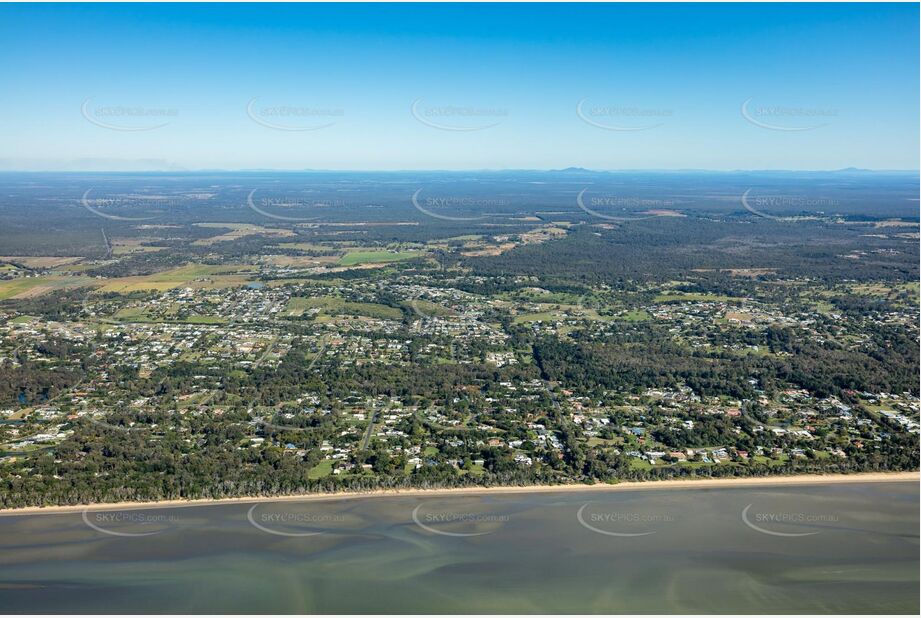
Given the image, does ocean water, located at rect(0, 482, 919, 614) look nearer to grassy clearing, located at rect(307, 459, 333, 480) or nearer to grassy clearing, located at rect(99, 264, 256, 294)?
grassy clearing, located at rect(307, 459, 333, 480)

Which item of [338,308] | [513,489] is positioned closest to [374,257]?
[338,308]

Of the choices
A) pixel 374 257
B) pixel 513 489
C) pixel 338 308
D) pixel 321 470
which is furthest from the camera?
pixel 374 257

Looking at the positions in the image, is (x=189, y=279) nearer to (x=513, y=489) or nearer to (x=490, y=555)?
(x=513, y=489)

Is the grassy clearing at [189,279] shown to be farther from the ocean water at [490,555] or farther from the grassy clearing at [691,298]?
the ocean water at [490,555]

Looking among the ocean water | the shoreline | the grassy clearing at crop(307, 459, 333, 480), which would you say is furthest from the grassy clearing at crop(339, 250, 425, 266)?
the ocean water

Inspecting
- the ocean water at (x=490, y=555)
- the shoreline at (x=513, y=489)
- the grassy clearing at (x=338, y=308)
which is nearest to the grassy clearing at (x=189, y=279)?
the grassy clearing at (x=338, y=308)

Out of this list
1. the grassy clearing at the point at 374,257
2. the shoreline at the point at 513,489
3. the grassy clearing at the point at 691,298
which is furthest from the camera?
the grassy clearing at the point at 374,257
